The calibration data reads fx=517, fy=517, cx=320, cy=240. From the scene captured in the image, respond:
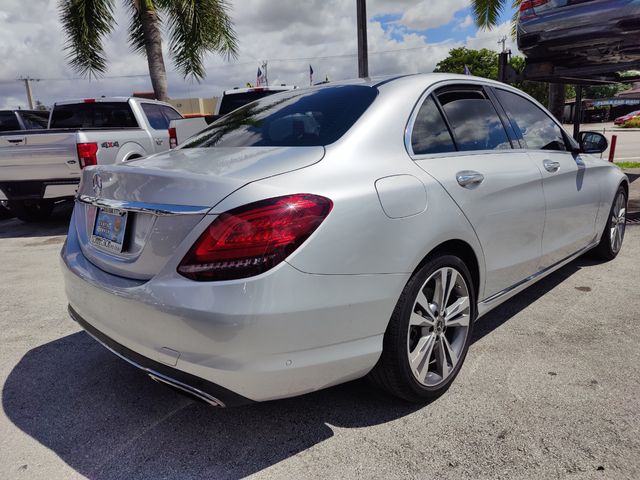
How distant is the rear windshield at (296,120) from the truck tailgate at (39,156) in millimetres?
4442

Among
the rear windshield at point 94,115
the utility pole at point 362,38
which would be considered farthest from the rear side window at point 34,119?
the utility pole at point 362,38

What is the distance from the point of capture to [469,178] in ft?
8.81

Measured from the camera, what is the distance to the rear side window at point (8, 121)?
10492 millimetres

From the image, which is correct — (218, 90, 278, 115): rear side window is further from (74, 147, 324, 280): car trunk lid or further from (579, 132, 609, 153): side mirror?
(74, 147, 324, 280): car trunk lid

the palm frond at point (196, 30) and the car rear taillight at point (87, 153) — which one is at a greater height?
the palm frond at point (196, 30)

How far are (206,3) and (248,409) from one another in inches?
516

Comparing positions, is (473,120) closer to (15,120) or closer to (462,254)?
(462,254)

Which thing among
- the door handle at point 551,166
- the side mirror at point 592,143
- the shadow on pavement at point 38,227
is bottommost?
the shadow on pavement at point 38,227

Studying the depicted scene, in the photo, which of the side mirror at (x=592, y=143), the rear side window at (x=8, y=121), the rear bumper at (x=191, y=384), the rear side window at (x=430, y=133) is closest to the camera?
the rear bumper at (x=191, y=384)

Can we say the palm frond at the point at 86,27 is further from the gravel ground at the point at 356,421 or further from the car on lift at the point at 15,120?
the gravel ground at the point at 356,421

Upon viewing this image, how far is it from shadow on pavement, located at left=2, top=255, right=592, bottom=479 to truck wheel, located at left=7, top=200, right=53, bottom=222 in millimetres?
6023

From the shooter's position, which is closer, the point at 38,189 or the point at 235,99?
the point at 38,189

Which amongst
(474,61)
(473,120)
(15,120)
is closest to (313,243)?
(473,120)

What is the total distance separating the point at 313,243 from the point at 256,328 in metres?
0.38
